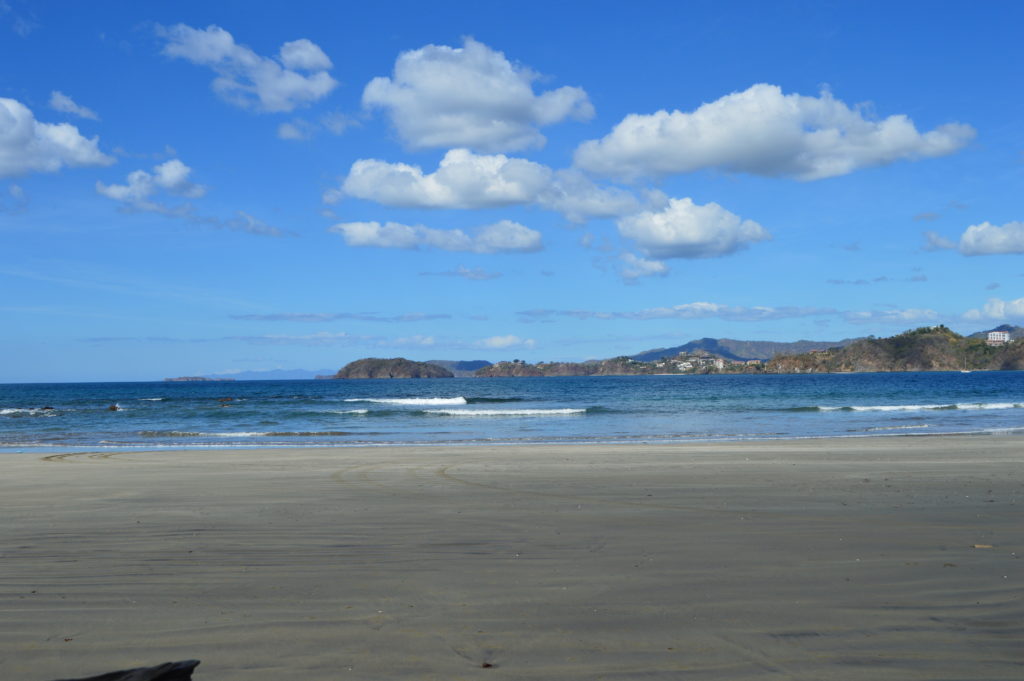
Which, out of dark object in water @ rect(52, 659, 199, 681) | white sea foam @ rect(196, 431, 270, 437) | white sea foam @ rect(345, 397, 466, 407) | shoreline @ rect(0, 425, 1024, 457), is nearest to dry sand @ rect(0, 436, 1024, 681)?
dark object in water @ rect(52, 659, 199, 681)

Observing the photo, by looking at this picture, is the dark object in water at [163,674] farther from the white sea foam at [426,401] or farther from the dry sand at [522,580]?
the white sea foam at [426,401]

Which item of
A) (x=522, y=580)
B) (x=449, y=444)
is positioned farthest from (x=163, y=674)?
(x=449, y=444)

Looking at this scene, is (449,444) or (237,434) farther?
(237,434)

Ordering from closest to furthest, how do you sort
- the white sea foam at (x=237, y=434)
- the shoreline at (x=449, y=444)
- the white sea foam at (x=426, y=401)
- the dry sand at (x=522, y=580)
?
the dry sand at (x=522, y=580) → the shoreline at (x=449, y=444) → the white sea foam at (x=237, y=434) → the white sea foam at (x=426, y=401)

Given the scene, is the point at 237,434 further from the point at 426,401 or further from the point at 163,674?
the point at 426,401

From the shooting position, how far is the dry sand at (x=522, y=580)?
4.56 metres

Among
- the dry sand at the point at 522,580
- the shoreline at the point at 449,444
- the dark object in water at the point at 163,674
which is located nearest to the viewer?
the dark object in water at the point at 163,674

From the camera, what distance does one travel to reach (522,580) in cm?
627

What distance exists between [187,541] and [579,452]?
13.0 metres

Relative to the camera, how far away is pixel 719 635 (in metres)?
4.90

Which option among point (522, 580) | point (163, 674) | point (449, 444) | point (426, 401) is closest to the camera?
point (163, 674)

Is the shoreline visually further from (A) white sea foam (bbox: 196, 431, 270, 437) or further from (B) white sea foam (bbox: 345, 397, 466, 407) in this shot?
(B) white sea foam (bbox: 345, 397, 466, 407)

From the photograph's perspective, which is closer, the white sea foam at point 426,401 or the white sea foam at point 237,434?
the white sea foam at point 237,434

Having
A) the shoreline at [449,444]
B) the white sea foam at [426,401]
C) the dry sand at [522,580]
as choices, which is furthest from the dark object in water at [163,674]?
the white sea foam at [426,401]
